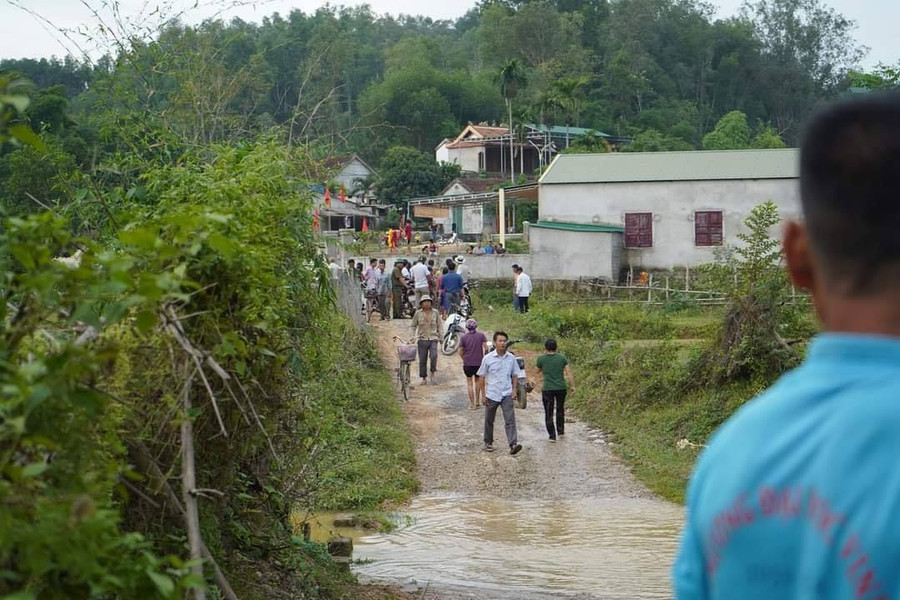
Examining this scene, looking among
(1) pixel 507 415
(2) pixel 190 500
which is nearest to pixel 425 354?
(1) pixel 507 415

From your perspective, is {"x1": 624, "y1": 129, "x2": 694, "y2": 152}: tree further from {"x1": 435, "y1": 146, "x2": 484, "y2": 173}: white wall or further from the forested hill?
{"x1": 435, "y1": 146, "x2": 484, "y2": 173}: white wall

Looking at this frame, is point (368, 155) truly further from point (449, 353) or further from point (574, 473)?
point (574, 473)

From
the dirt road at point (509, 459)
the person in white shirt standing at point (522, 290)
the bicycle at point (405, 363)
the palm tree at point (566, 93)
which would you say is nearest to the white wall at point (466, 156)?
the palm tree at point (566, 93)

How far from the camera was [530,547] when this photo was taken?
36.3ft

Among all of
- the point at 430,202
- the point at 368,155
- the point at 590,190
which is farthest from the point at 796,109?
the point at 590,190

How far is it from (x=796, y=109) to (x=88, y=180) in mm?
92158

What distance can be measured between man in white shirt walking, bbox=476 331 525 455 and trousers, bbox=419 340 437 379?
483cm

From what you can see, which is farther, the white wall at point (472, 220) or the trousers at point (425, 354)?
the white wall at point (472, 220)

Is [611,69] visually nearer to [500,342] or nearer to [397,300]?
[397,300]

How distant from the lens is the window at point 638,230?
128ft

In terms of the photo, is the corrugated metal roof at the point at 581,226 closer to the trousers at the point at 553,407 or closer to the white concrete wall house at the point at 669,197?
the white concrete wall house at the point at 669,197

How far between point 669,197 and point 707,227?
1.58 meters

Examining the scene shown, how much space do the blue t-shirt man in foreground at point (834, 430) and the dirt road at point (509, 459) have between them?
1168 centimetres

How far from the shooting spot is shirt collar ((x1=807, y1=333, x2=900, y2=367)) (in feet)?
5.40
